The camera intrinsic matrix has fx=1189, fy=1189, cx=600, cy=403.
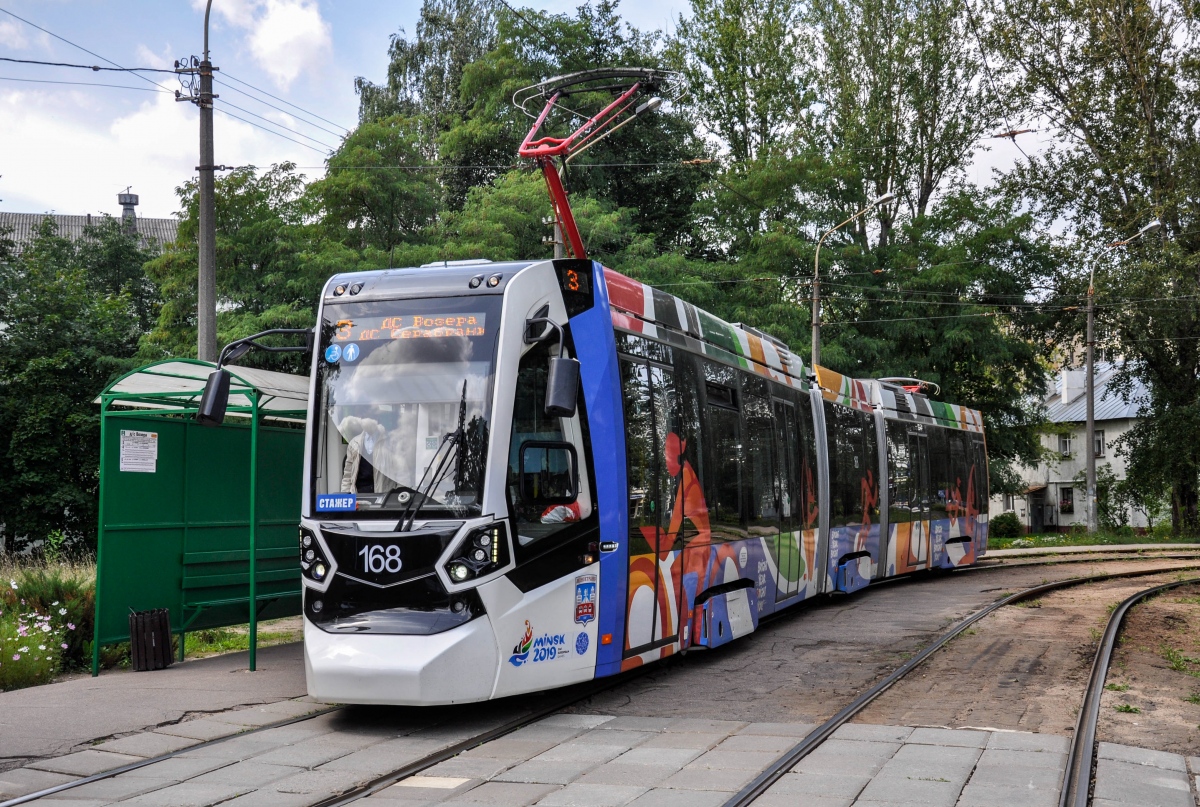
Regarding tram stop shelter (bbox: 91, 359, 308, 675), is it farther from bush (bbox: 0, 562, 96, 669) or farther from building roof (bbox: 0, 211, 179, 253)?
building roof (bbox: 0, 211, 179, 253)

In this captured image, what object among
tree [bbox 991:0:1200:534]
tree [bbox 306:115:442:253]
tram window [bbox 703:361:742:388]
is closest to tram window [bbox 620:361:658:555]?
tram window [bbox 703:361:742:388]

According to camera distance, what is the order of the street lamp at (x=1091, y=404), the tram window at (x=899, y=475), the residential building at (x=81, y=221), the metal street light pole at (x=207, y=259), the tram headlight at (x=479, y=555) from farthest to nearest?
the residential building at (x=81, y=221) → the street lamp at (x=1091, y=404) → the tram window at (x=899, y=475) → the metal street light pole at (x=207, y=259) → the tram headlight at (x=479, y=555)

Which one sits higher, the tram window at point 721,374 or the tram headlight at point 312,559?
the tram window at point 721,374

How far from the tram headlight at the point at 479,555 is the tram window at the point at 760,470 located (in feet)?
15.6

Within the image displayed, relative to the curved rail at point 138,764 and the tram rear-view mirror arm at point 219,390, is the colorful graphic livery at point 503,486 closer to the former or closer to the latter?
the curved rail at point 138,764

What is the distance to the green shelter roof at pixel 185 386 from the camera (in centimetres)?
1067

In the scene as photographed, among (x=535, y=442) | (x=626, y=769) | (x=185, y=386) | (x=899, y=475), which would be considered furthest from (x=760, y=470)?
(x=899, y=475)

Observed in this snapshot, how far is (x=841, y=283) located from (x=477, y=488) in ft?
96.8

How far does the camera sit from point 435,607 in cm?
793

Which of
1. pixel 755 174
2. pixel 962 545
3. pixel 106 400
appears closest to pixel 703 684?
pixel 106 400

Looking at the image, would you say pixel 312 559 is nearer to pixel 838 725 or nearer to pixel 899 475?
pixel 838 725

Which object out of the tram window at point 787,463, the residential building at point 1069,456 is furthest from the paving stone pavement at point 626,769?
the residential building at point 1069,456

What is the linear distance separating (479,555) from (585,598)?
3.85 feet

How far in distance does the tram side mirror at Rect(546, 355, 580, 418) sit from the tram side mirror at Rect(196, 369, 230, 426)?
8.60ft
